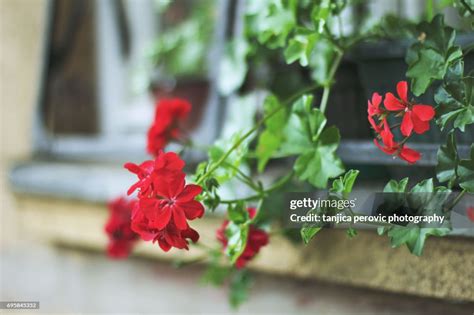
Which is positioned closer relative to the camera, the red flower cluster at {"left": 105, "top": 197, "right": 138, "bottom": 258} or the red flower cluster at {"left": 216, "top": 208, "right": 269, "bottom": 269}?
the red flower cluster at {"left": 216, "top": 208, "right": 269, "bottom": 269}

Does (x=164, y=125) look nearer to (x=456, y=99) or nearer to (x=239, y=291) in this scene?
(x=239, y=291)

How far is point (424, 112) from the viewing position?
63 cm

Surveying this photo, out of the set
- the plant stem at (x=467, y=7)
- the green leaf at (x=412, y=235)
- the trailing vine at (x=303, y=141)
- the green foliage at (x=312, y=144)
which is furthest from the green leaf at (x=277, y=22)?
the green leaf at (x=412, y=235)

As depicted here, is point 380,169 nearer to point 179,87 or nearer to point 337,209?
point 337,209

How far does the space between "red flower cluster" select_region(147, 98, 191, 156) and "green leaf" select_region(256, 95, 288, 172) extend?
0.47 ft

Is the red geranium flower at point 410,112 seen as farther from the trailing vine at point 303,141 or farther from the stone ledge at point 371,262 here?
the stone ledge at point 371,262

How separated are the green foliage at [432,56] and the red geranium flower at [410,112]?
0.05 metres

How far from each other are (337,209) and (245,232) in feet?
0.46

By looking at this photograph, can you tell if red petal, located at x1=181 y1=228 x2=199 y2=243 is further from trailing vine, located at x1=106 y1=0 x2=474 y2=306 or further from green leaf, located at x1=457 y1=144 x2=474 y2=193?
green leaf, located at x1=457 y1=144 x2=474 y2=193

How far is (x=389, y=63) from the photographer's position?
2.76ft

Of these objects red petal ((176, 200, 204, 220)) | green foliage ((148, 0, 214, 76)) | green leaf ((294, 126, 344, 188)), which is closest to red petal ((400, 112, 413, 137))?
green leaf ((294, 126, 344, 188))

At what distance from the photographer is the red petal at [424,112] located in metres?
0.62

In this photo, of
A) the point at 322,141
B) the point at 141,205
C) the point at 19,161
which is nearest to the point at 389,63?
the point at 322,141

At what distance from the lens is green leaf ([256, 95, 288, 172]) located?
33.6 inches
